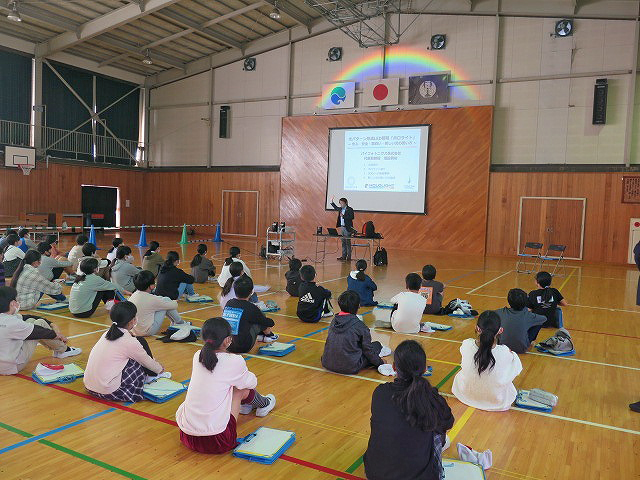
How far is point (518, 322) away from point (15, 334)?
209 inches

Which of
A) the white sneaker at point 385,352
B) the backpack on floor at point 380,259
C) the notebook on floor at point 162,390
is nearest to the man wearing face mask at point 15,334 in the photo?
the notebook on floor at point 162,390

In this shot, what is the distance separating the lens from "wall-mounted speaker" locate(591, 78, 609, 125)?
1692cm

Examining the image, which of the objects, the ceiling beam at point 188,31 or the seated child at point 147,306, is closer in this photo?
the seated child at point 147,306

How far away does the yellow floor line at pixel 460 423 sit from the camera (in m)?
4.05

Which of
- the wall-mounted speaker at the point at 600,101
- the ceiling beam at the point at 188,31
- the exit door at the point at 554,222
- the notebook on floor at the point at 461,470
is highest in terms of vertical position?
the ceiling beam at the point at 188,31

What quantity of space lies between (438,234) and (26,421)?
17118 millimetres

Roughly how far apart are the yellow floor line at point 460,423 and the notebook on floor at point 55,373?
3440 mm

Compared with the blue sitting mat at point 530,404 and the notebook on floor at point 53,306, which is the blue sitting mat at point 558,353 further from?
the notebook on floor at point 53,306

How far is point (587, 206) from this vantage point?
57.6 ft

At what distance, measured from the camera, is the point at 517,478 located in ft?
11.2

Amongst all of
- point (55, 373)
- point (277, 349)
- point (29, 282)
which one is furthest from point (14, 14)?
point (277, 349)

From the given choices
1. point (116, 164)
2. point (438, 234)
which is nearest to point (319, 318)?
point (438, 234)

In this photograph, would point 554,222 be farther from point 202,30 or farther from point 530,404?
point 202,30

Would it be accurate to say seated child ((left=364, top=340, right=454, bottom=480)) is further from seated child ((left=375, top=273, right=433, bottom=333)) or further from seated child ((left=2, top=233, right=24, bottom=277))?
seated child ((left=2, top=233, right=24, bottom=277))
